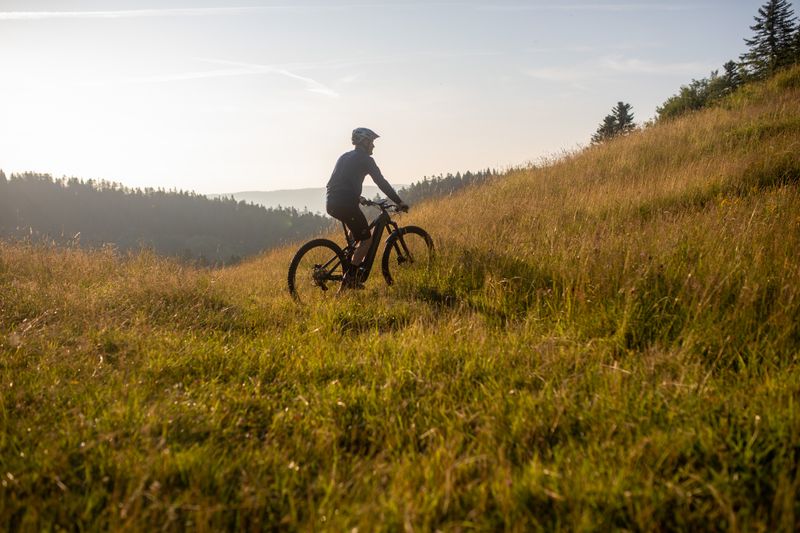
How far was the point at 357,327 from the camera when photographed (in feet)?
16.1

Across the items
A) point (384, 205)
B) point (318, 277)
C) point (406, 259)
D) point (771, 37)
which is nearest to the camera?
point (318, 277)

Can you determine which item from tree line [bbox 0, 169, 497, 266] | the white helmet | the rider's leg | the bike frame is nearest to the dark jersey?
the white helmet

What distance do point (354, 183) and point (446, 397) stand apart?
15.0 feet

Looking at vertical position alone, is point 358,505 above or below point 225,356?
below

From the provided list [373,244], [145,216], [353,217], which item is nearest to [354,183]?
[353,217]

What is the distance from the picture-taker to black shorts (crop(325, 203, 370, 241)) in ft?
22.4

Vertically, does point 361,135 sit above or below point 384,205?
above

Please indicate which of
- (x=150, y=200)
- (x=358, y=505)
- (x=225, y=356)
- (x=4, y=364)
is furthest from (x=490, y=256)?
(x=150, y=200)

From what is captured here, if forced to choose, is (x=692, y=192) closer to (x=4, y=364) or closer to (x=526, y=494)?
(x=526, y=494)

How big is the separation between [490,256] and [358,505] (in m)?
4.80

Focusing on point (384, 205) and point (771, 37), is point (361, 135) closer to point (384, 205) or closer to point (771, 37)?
point (384, 205)

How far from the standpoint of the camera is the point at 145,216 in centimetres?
15212

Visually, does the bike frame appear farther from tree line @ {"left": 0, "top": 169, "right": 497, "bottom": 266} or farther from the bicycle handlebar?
tree line @ {"left": 0, "top": 169, "right": 497, "bottom": 266}

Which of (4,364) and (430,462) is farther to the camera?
(4,364)
